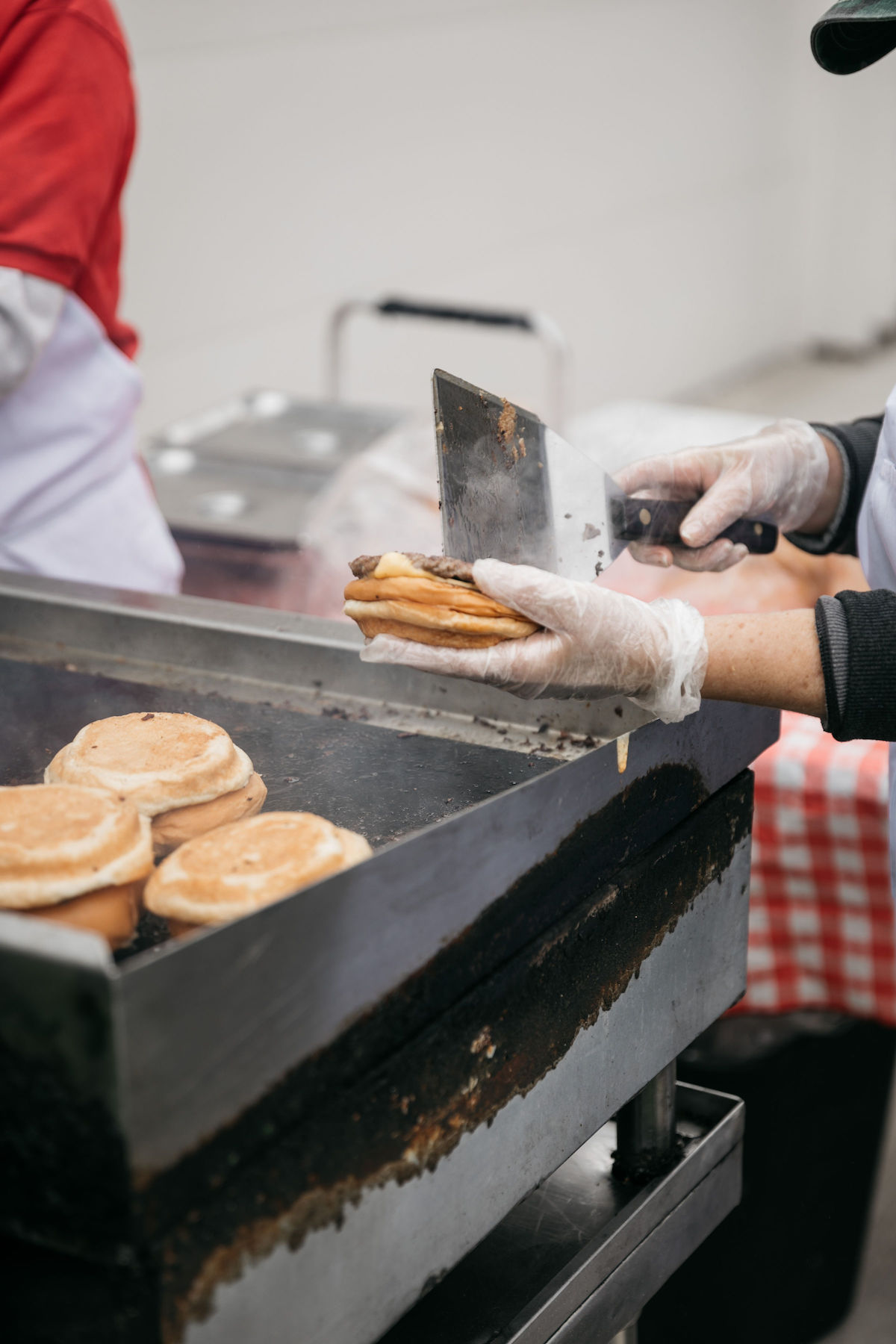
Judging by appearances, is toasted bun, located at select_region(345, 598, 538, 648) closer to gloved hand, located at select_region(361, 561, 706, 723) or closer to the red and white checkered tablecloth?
gloved hand, located at select_region(361, 561, 706, 723)

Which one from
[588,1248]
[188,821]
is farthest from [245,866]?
[588,1248]

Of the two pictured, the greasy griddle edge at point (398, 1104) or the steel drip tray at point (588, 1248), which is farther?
the steel drip tray at point (588, 1248)

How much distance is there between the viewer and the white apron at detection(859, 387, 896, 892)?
5.46 ft

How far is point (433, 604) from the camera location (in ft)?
4.37

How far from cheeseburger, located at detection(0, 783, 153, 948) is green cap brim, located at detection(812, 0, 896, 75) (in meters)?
1.20

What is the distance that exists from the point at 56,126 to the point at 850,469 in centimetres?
130

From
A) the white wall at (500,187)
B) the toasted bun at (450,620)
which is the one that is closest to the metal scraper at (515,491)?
the toasted bun at (450,620)

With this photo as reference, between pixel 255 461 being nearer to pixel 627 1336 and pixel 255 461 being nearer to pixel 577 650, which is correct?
pixel 577 650

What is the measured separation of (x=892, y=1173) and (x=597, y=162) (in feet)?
18.6

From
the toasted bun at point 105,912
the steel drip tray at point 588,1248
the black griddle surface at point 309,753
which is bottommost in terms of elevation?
the steel drip tray at point 588,1248

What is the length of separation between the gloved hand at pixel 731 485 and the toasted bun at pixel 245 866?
0.69 metres

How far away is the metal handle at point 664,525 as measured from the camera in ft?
5.24

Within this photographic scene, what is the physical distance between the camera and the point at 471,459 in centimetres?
138

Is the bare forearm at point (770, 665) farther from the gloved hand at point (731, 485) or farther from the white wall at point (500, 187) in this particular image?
the white wall at point (500, 187)
